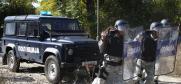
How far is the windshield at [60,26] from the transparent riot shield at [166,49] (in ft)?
10.1

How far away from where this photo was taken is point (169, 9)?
27828 millimetres

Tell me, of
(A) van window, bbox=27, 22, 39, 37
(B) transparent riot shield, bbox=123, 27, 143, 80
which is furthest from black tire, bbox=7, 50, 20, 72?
(B) transparent riot shield, bbox=123, 27, 143, 80

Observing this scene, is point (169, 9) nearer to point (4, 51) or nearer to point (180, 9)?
point (180, 9)

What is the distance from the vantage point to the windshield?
13.0 metres

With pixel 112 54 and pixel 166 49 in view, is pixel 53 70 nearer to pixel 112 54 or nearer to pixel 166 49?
pixel 166 49

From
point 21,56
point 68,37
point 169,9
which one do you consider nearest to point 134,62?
point 68,37

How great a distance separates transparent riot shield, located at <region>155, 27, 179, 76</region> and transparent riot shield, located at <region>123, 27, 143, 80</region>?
1.01 m

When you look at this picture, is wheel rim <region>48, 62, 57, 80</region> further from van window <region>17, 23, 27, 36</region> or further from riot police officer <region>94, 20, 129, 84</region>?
riot police officer <region>94, 20, 129, 84</region>

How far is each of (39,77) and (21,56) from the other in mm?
1144

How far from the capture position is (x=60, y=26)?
1330 centimetres

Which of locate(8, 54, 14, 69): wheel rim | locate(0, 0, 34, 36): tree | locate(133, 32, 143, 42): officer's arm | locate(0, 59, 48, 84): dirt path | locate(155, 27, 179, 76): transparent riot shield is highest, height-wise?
locate(0, 0, 34, 36): tree

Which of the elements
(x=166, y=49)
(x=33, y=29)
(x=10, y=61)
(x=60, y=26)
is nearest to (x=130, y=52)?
(x=166, y=49)

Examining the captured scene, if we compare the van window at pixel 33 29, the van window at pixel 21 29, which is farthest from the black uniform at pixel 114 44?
the van window at pixel 21 29

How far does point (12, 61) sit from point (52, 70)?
3.03 meters
